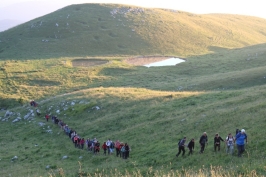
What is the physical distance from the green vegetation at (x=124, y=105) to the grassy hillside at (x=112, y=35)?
2.68ft

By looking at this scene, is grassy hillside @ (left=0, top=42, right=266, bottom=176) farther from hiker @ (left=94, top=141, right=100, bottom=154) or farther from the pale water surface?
the pale water surface

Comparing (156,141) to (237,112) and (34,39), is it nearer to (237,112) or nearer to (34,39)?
(237,112)

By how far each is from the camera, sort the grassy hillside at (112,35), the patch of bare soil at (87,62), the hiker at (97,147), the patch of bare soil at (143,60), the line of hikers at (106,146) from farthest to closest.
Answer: the grassy hillside at (112,35)
the patch of bare soil at (143,60)
the patch of bare soil at (87,62)
the hiker at (97,147)
the line of hikers at (106,146)

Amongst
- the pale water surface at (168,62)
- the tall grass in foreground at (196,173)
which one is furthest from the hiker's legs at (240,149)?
the pale water surface at (168,62)

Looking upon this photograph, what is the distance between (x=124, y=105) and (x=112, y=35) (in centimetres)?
8122

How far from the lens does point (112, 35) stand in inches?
4665

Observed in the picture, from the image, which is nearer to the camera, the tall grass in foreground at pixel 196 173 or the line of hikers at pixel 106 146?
the tall grass in foreground at pixel 196 173

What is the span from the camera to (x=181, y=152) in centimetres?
2130

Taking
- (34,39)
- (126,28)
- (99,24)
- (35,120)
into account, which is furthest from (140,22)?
(35,120)

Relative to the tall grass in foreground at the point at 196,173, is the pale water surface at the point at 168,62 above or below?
above

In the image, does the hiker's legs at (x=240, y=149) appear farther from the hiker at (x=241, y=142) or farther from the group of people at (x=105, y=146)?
the group of people at (x=105, y=146)

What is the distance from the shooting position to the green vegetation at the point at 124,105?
20.6 meters

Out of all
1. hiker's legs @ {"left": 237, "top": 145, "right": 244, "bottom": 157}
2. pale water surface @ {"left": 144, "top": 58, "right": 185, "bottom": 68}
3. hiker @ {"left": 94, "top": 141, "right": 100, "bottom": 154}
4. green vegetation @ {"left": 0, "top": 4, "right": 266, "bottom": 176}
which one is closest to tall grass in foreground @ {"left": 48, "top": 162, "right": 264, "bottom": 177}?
green vegetation @ {"left": 0, "top": 4, "right": 266, "bottom": 176}

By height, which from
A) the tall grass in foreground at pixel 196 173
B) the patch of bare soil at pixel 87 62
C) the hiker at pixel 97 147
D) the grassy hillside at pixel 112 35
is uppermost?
the grassy hillside at pixel 112 35
